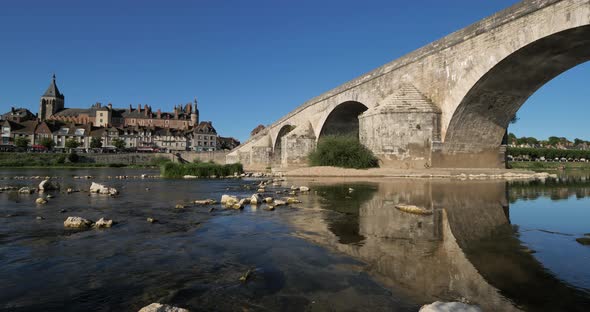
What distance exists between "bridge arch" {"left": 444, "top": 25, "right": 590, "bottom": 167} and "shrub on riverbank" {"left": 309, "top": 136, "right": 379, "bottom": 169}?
3.74 m

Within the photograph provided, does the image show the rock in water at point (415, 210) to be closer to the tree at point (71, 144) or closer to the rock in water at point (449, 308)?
the rock in water at point (449, 308)

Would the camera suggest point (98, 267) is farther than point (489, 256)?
No

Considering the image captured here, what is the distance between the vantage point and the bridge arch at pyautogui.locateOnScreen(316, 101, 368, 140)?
92.5ft

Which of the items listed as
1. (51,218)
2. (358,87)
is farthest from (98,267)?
(358,87)

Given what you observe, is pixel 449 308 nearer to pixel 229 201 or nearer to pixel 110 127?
pixel 229 201

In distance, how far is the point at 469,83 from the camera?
51.2 ft

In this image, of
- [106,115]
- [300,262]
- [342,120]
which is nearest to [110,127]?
[106,115]

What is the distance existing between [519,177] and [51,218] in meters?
19.6

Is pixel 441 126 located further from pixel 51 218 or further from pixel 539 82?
pixel 51 218

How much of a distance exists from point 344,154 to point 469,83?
7.45m

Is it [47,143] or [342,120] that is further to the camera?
[47,143]

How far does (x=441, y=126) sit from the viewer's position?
17953 millimetres

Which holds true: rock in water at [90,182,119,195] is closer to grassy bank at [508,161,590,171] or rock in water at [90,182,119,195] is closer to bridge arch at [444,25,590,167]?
bridge arch at [444,25,590,167]

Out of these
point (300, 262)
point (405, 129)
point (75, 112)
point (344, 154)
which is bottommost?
point (300, 262)
